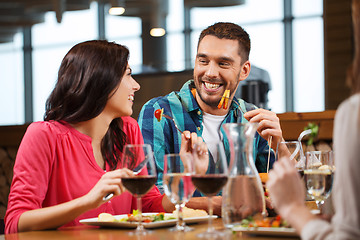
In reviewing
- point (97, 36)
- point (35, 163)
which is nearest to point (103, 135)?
point (35, 163)

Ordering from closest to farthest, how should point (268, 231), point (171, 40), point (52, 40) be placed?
point (268, 231) → point (171, 40) → point (52, 40)

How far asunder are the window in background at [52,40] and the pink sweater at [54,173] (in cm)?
557

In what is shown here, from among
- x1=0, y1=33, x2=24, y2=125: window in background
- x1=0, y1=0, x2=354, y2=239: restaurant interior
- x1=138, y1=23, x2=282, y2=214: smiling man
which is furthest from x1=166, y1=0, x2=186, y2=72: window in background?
x1=138, y1=23, x2=282, y2=214: smiling man

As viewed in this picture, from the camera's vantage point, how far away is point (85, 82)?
1909mm

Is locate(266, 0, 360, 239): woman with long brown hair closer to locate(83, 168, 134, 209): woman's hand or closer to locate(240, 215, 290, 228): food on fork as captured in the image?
locate(240, 215, 290, 228): food on fork

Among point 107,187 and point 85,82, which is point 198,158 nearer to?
point 107,187

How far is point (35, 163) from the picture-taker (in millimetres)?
1735

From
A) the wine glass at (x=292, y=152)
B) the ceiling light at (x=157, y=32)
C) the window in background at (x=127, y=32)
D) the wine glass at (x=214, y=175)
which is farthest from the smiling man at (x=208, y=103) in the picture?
the ceiling light at (x=157, y=32)

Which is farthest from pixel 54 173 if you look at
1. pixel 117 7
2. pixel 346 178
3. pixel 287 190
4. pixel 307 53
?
pixel 117 7

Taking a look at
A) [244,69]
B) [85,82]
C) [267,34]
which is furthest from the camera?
[267,34]

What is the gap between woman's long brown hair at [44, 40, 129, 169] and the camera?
75.3 inches

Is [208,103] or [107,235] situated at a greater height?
[208,103]

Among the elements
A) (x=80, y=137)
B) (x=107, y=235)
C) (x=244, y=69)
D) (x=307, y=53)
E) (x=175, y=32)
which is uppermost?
(x=175, y=32)

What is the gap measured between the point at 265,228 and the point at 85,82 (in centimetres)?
97
